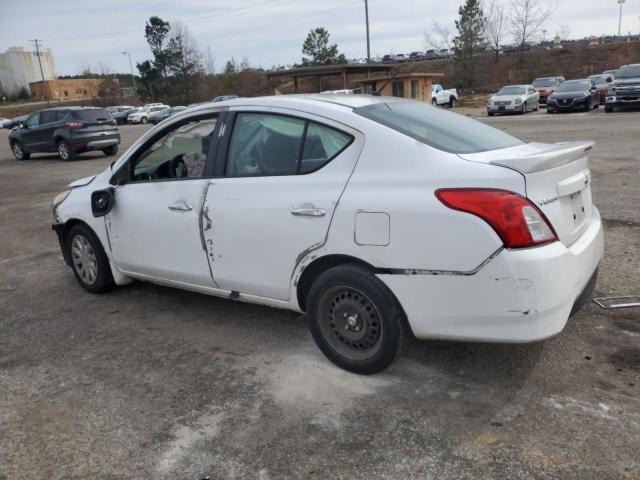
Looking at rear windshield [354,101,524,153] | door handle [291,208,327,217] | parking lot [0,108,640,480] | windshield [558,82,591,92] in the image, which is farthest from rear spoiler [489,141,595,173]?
windshield [558,82,591,92]

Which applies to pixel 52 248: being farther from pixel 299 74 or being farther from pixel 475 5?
pixel 475 5

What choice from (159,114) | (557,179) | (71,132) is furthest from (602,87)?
(159,114)

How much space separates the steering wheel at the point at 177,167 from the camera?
4430mm

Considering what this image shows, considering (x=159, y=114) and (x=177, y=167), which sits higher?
(x=177, y=167)

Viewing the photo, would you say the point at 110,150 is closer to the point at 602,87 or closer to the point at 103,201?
the point at 103,201

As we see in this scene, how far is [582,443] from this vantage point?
2686 millimetres

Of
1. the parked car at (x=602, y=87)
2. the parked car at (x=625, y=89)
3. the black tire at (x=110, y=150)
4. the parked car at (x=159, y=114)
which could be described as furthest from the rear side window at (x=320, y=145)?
the parked car at (x=159, y=114)

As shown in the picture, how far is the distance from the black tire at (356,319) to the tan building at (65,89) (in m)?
95.7

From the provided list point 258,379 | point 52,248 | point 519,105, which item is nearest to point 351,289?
point 258,379

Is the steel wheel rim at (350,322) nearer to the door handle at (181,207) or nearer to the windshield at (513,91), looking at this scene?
the door handle at (181,207)

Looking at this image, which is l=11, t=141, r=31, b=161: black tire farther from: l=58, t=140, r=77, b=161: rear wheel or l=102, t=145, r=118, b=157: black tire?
l=102, t=145, r=118, b=157: black tire

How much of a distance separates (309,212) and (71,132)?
55.9 feet

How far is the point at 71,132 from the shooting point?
712 inches

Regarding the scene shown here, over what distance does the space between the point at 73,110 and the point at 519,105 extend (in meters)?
20.5
